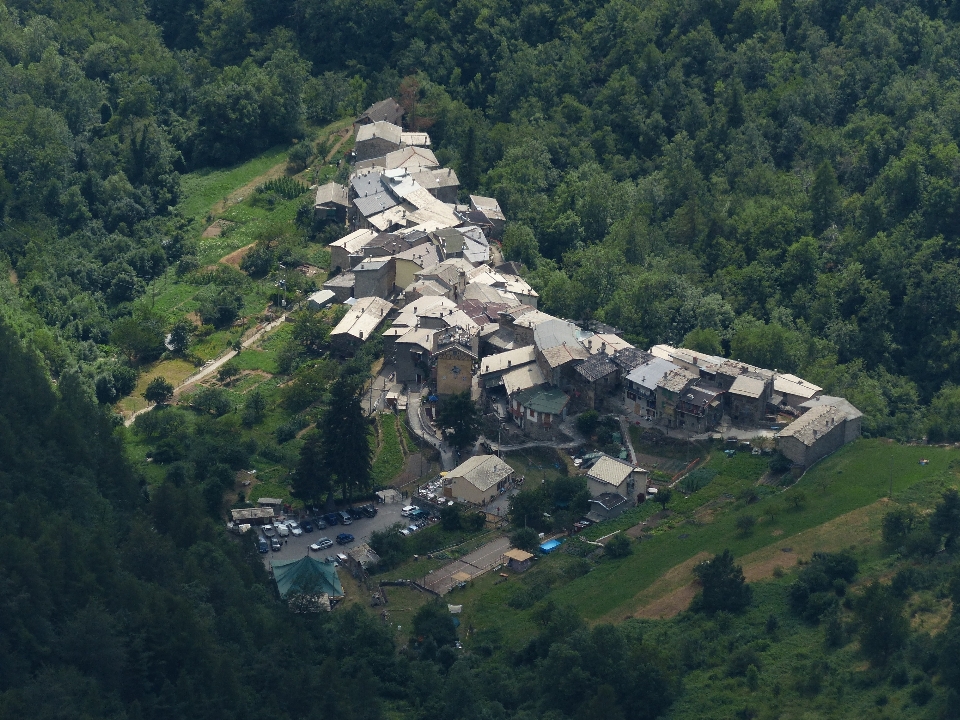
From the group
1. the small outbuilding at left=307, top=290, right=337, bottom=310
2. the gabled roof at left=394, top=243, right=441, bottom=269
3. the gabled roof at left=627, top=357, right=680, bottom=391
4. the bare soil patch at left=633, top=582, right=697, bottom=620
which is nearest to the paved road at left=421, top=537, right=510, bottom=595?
the bare soil patch at left=633, top=582, right=697, bottom=620

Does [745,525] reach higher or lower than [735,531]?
higher

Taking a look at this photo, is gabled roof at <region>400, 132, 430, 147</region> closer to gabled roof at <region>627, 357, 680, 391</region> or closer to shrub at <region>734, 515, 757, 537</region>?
gabled roof at <region>627, 357, 680, 391</region>

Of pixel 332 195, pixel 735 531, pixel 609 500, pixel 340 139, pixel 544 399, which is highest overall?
pixel 340 139

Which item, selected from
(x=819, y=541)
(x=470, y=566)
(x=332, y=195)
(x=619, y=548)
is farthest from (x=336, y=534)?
(x=332, y=195)

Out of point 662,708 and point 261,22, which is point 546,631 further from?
point 261,22

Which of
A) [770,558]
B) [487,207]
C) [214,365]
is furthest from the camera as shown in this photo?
[487,207]

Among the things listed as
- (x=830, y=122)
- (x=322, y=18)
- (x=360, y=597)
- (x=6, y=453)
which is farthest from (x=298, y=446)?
(x=322, y=18)

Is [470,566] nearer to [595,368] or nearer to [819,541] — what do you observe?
[595,368]
